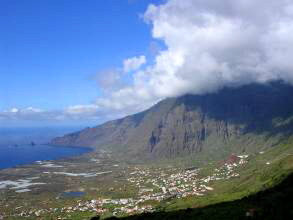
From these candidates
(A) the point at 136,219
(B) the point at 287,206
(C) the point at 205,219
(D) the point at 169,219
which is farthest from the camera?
(A) the point at 136,219

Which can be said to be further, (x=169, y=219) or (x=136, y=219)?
(x=136, y=219)

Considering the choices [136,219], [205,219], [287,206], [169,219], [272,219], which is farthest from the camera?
[136,219]

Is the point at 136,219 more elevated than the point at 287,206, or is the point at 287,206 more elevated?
the point at 287,206

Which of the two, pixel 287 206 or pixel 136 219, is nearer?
pixel 287 206

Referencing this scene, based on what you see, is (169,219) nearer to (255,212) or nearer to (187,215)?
(187,215)

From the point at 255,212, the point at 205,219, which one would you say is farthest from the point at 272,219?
the point at 205,219

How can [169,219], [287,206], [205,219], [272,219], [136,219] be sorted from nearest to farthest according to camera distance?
[272,219] < [287,206] < [205,219] < [169,219] < [136,219]

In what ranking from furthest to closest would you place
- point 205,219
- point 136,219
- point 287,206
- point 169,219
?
point 136,219 < point 169,219 < point 205,219 < point 287,206

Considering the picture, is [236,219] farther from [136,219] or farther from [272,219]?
[136,219]

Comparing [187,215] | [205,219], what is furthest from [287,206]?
[187,215]
